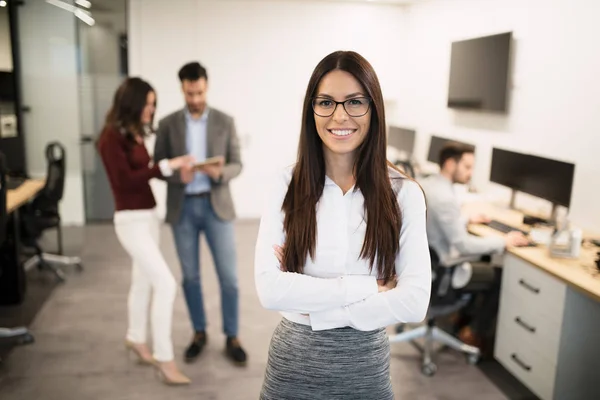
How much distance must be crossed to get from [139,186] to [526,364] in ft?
7.18

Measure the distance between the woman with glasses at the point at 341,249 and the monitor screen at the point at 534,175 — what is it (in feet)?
7.66

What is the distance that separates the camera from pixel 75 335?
3469 mm

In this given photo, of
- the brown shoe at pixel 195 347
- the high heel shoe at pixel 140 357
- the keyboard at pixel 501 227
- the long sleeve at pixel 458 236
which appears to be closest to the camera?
the long sleeve at pixel 458 236

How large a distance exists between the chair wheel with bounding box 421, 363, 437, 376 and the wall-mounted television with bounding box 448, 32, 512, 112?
7.47 ft

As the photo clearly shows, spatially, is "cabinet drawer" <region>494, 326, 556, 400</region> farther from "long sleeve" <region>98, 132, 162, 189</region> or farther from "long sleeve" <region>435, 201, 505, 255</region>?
"long sleeve" <region>98, 132, 162, 189</region>

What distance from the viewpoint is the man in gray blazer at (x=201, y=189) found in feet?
9.82

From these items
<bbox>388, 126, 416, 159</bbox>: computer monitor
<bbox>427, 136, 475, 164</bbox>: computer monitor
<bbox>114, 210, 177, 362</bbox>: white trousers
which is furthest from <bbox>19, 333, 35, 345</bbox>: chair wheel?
<bbox>388, 126, 416, 159</bbox>: computer monitor

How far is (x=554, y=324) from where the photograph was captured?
2604mm

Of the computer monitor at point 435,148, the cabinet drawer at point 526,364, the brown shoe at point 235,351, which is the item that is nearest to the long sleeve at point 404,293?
the cabinet drawer at point 526,364

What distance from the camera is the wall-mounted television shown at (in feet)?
14.3

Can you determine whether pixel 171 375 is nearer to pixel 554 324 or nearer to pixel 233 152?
pixel 233 152

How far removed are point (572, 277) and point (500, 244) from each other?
0.52m

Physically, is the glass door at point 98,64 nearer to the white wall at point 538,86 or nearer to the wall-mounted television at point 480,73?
the white wall at point 538,86

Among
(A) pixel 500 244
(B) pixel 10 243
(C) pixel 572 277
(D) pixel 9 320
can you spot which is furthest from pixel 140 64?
(C) pixel 572 277
